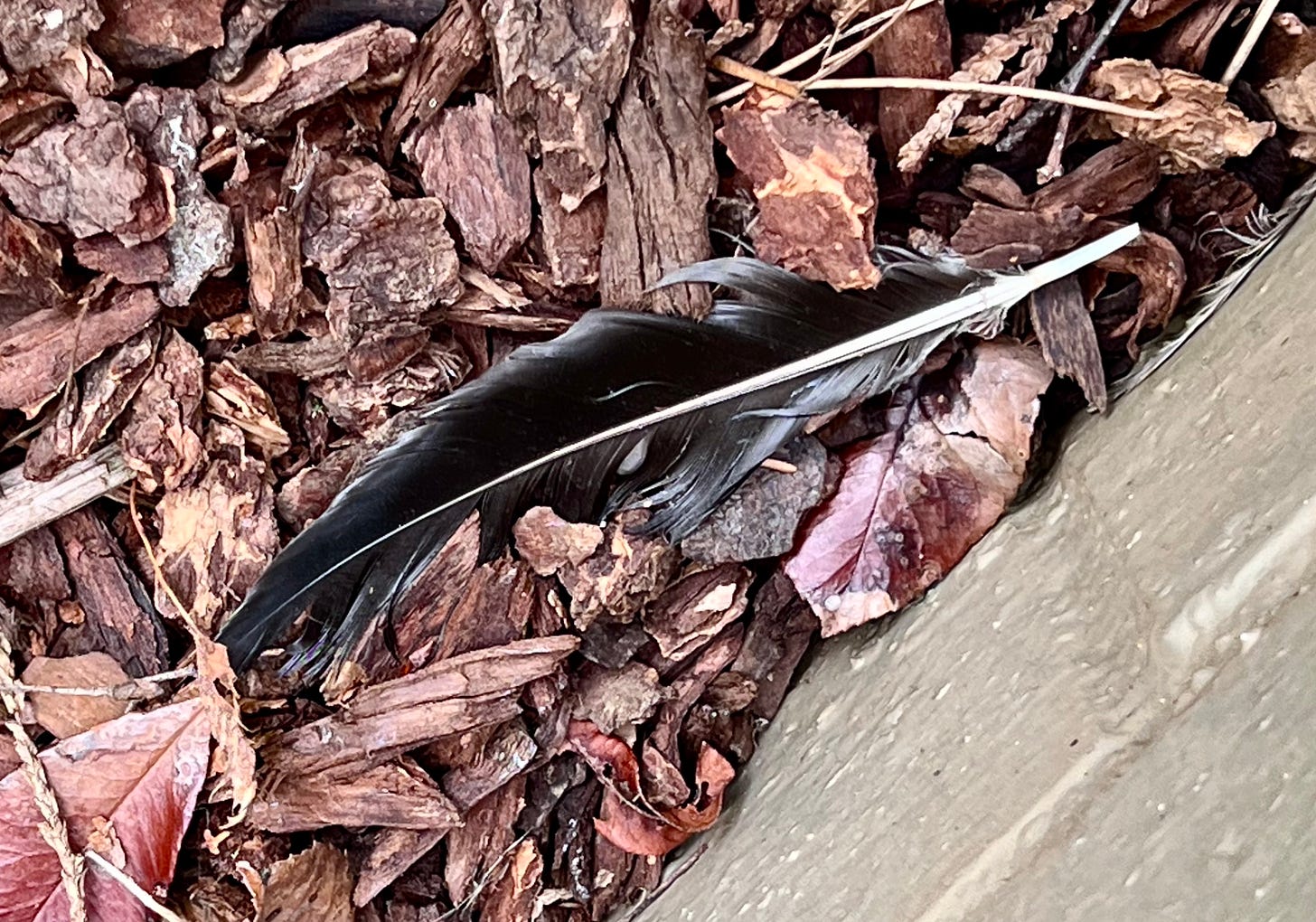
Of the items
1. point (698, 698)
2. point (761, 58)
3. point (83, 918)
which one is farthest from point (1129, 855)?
point (83, 918)

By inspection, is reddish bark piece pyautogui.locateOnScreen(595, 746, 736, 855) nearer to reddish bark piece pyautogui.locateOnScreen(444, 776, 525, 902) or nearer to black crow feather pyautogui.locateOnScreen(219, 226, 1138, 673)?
reddish bark piece pyautogui.locateOnScreen(444, 776, 525, 902)

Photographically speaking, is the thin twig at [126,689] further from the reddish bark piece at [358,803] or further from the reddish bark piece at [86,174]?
the reddish bark piece at [86,174]

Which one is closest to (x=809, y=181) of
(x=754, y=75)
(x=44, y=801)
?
(x=754, y=75)

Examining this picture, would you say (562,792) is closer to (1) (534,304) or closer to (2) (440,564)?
(2) (440,564)

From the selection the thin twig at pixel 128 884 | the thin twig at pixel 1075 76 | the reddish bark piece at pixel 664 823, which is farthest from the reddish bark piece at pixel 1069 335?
the thin twig at pixel 128 884

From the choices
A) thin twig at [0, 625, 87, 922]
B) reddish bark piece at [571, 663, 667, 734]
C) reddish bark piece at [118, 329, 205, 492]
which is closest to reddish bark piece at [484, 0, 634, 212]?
reddish bark piece at [118, 329, 205, 492]
